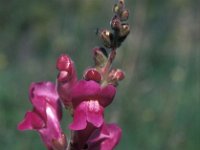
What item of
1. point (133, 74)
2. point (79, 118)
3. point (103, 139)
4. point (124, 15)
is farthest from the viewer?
point (133, 74)

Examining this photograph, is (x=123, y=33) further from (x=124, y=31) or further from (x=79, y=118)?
(x=79, y=118)

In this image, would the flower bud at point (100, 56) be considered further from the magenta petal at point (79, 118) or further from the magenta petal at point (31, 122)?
the magenta petal at point (31, 122)

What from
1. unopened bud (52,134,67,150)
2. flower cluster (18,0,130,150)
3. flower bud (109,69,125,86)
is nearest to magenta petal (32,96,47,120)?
flower cluster (18,0,130,150)

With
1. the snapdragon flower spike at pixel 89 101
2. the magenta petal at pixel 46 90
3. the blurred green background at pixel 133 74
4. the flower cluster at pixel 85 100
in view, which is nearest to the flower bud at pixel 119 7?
the flower cluster at pixel 85 100

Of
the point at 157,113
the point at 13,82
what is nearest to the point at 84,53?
the point at 13,82

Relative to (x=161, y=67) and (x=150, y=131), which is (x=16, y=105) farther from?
(x=161, y=67)

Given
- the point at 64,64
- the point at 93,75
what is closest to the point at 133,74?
the point at 64,64
